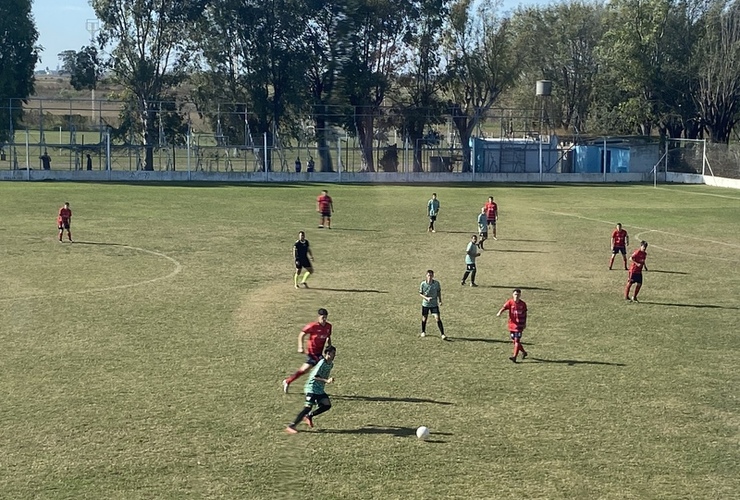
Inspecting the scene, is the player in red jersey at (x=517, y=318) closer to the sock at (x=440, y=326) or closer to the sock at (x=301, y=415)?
the sock at (x=440, y=326)

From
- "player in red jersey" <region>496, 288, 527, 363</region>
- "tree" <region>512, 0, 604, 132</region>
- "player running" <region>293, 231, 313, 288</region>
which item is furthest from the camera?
"tree" <region>512, 0, 604, 132</region>

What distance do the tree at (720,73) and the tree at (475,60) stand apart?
16.6m

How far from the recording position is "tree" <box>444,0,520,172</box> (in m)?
79.5

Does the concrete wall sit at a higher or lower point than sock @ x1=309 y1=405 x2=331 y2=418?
higher

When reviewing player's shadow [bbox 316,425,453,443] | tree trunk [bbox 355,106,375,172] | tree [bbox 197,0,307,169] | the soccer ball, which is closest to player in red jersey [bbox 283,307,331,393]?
player's shadow [bbox 316,425,453,443]

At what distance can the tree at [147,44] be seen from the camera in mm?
74000

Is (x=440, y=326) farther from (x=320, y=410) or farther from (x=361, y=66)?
(x=361, y=66)

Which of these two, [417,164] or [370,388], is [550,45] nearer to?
[417,164]

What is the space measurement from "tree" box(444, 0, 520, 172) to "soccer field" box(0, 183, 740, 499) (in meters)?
46.7

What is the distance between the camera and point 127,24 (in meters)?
74.6

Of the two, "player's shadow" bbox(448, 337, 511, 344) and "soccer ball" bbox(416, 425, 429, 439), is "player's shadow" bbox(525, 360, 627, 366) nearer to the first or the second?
"player's shadow" bbox(448, 337, 511, 344)

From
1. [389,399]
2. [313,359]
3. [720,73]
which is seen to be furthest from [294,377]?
[720,73]

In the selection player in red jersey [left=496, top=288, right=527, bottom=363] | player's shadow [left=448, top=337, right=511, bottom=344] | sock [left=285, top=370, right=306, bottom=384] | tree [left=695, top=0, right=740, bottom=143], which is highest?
tree [left=695, top=0, right=740, bottom=143]

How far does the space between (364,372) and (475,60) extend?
217 ft
